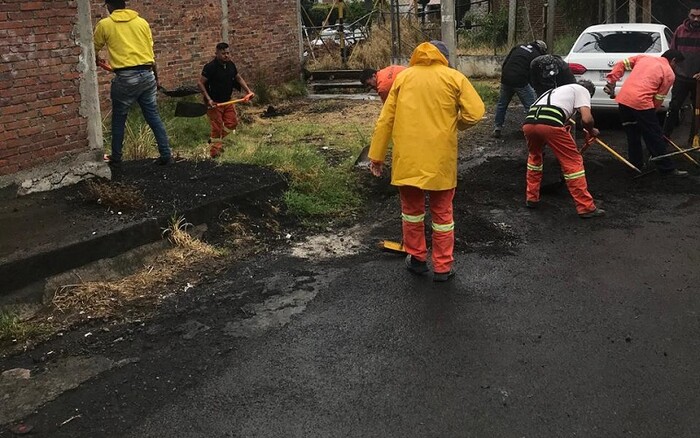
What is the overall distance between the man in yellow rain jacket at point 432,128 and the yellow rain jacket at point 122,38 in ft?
10.5

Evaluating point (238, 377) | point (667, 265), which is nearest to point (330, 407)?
point (238, 377)

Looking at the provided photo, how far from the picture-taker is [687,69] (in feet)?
33.0

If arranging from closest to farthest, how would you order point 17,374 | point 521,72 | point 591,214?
point 17,374 < point 591,214 < point 521,72

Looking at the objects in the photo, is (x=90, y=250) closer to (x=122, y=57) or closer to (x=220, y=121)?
(x=122, y=57)

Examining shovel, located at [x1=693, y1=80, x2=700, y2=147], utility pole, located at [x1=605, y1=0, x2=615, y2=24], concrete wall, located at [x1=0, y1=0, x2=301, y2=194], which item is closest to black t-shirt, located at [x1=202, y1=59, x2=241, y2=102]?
concrete wall, located at [x1=0, y1=0, x2=301, y2=194]

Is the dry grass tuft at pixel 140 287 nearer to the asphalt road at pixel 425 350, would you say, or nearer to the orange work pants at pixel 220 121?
the asphalt road at pixel 425 350

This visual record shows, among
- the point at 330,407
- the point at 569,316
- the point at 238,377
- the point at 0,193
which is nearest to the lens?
the point at 330,407

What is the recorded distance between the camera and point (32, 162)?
21.2 feet

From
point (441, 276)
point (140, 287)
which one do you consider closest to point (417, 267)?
point (441, 276)

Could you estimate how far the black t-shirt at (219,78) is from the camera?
10.1 meters

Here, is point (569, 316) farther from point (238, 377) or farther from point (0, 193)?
point (0, 193)

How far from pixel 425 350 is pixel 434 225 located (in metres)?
1.51

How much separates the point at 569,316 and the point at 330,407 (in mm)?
1959

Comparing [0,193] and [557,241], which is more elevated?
[0,193]
